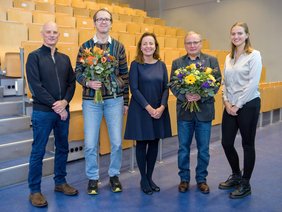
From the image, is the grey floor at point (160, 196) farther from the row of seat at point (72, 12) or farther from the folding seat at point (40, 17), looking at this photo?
the row of seat at point (72, 12)

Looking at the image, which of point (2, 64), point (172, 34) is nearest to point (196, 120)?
point (2, 64)

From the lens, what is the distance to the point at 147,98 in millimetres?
2404

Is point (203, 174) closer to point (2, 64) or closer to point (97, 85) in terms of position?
point (97, 85)

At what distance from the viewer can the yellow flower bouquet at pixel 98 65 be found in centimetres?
222

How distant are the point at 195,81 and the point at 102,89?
712 millimetres

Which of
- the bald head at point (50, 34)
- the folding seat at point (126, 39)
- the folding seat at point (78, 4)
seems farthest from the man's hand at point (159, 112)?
the folding seat at point (78, 4)

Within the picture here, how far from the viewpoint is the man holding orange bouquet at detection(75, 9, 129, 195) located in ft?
7.43

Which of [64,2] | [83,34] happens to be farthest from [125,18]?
[83,34]


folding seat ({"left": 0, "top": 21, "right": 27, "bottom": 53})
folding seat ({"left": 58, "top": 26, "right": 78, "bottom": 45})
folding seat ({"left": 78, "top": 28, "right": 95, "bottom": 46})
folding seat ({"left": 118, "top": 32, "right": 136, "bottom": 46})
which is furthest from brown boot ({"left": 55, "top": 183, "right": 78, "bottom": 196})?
folding seat ({"left": 118, "top": 32, "right": 136, "bottom": 46})

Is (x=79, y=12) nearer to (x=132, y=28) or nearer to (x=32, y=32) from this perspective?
(x=132, y=28)

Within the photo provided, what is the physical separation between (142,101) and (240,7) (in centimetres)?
673

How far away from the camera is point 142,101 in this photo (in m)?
2.36

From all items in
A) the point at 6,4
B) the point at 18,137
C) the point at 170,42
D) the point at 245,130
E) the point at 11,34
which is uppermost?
the point at 6,4

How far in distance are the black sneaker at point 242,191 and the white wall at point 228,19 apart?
567 cm
